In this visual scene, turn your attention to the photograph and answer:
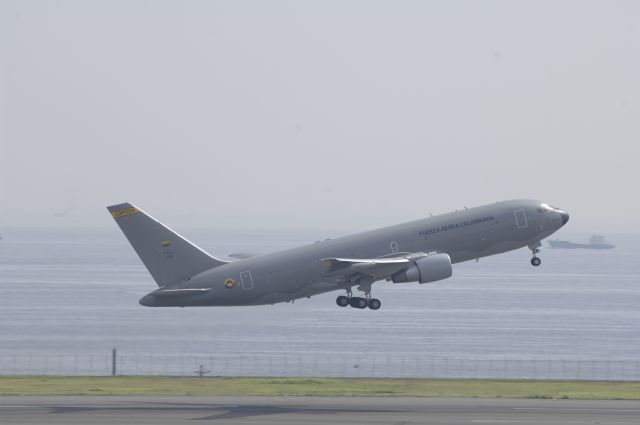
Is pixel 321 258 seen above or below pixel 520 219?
below

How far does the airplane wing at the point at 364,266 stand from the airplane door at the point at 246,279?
19.1 ft

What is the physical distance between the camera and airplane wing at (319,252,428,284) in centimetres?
7631

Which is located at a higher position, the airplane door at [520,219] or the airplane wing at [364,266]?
the airplane door at [520,219]

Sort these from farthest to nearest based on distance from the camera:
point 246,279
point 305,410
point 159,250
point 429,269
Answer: point 159,250 < point 246,279 < point 429,269 < point 305,410

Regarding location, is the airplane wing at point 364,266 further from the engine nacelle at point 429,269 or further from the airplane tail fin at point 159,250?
the airplane tail fin at point 159,250

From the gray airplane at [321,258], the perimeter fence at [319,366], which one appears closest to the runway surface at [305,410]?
the gray airplane at [321,258]

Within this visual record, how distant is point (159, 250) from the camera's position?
79.2m

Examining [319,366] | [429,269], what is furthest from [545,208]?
[319,366]

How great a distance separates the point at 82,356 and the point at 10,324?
160ft

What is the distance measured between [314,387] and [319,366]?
58046 millimetres

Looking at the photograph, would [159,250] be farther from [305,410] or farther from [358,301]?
[305,410]

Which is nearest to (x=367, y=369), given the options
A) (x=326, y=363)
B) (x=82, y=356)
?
(x=326, y=363)

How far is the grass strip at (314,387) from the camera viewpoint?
7969 centimetres

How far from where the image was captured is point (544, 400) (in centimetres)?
7088
